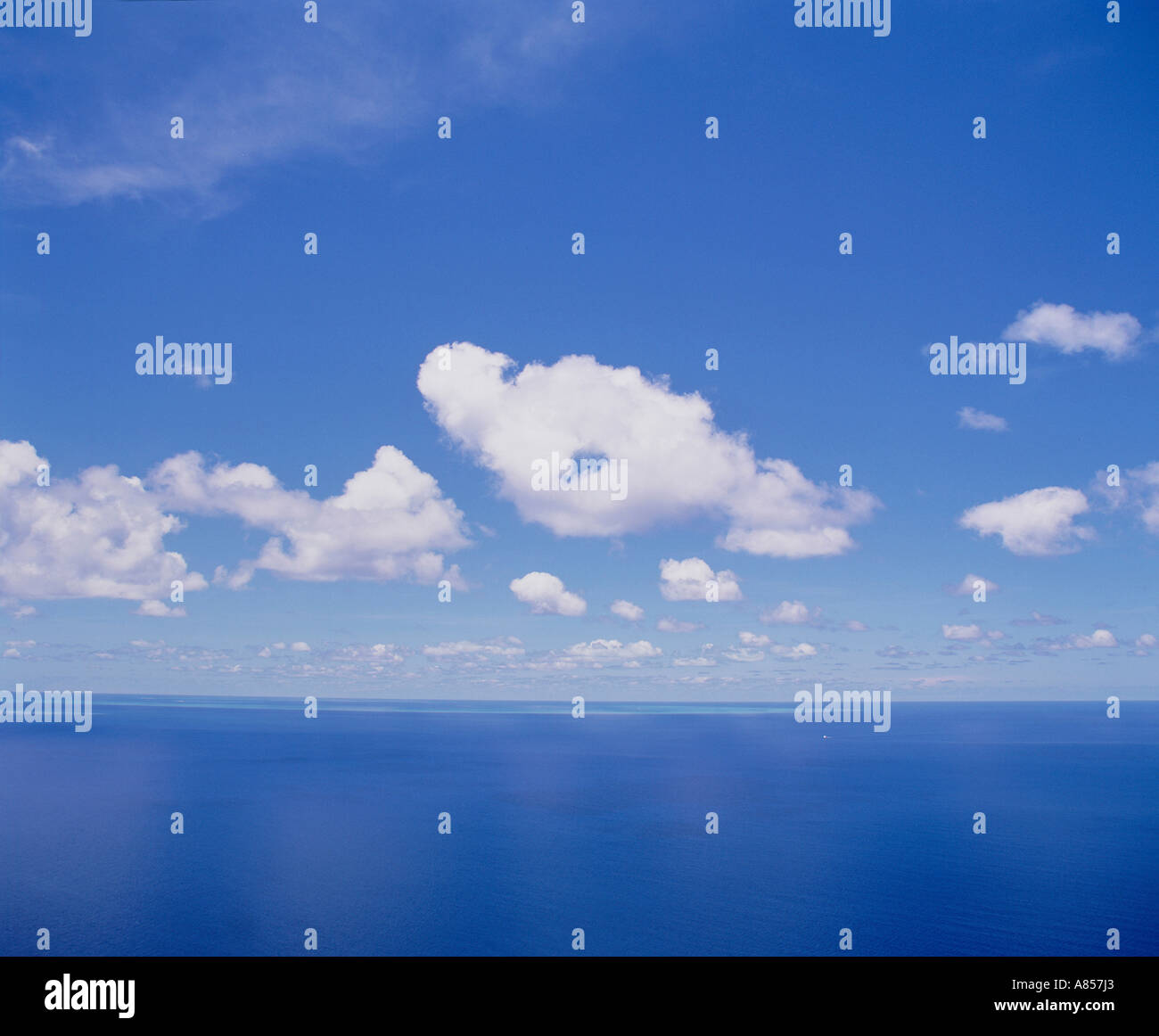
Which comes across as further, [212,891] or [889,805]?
[889,805]
